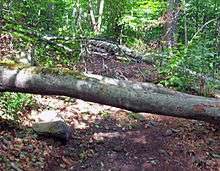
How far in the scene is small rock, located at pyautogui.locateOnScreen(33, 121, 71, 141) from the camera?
7.64 m

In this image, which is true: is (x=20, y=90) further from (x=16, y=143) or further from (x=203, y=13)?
(x=203, y=13)

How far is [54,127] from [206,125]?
4.12m

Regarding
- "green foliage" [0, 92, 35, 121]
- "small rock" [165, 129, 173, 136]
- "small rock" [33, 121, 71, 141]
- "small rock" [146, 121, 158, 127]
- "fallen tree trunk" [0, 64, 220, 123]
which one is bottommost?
"small rock" [146, 121, 158, 127]

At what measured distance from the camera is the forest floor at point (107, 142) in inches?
→ 277

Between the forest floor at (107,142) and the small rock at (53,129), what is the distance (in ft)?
0.42

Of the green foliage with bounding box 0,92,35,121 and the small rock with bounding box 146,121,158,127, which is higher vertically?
the green foliage with bounding box 0,92,35,121

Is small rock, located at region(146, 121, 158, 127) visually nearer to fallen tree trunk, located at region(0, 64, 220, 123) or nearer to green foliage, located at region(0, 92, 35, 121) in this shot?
fallen tree trunk, located at region(0, 64, 220, 123)

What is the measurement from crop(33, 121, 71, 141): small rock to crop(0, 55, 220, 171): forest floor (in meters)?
0.13

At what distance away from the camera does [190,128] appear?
948 centimetres

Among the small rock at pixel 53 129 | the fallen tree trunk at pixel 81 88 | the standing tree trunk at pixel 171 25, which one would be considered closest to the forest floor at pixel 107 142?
the small rock at pixel 53 129

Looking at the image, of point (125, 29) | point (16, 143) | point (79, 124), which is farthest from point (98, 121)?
point (125, 29)

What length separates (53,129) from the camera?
25.2 feet

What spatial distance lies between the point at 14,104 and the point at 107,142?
224 cm

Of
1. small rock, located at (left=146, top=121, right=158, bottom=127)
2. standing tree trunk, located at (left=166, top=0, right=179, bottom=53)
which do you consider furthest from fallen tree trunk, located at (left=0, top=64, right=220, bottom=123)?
standing tree trunk, located at (left=166, top=0, right=179, bottom=53)
